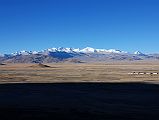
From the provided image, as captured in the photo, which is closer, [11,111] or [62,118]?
[62,118]

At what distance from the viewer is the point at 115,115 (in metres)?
20.6

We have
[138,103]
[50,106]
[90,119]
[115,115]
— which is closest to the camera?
[90,119]

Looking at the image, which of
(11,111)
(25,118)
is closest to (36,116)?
(25,118)

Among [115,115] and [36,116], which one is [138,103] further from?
[36,116]

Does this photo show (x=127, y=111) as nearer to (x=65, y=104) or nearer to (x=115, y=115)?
(x=115, y=115)

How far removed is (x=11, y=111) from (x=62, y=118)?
3595mm

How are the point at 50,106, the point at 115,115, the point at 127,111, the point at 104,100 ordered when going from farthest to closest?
the point at 104,100
the point at 50,106
the point at 127,111
the point at 115,115

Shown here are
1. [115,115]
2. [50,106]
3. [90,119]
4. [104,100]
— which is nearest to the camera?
[90,119]

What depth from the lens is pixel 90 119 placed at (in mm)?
19172

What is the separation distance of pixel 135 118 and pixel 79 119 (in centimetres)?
296

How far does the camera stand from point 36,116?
19859 mm

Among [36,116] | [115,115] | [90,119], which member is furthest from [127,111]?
[36,116]

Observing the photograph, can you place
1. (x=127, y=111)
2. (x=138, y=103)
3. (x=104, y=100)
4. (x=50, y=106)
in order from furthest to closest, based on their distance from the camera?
(x=104, y=100)
(x=138, y=103)
(x=50, y=106)
(x=127, y=111)

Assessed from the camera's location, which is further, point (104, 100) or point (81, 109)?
point (104, 100)
